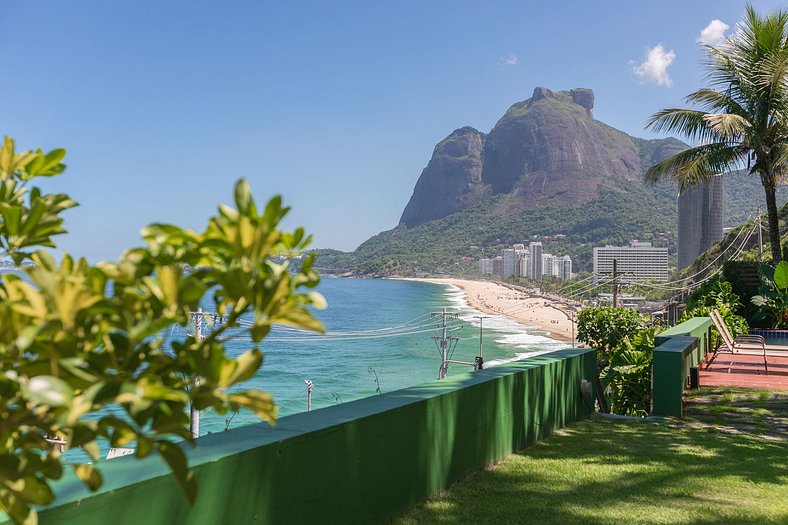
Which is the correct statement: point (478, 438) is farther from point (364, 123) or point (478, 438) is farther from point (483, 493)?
point (364, 123)

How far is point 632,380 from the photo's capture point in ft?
29.7

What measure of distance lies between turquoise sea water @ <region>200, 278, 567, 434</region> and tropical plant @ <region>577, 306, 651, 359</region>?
1674 cm

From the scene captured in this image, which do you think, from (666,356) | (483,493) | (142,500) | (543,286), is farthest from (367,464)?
(543,286)

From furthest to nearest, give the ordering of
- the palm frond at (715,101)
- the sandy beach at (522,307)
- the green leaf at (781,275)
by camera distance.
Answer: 1. the sandy beach at (522,307)
2. the palm frond at (715,101)
3. the green leaf at (781,275)

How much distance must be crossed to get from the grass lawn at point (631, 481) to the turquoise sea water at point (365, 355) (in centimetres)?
2551

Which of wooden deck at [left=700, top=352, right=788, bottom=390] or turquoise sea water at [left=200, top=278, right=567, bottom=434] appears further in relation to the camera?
turquoise sea water at [left=200, top=278, right=567, bottom=434]

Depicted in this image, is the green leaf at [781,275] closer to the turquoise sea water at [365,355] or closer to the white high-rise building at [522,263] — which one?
the turquoise sea water at [365,355]

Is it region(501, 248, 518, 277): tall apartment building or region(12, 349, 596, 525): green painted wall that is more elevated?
region(501, 248, 518, 277): tall apartment building

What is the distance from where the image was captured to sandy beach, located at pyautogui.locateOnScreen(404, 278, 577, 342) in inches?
2914

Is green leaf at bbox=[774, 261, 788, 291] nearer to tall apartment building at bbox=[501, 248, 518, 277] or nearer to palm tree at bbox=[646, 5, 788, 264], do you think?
palm tree at bbox=[646, 5, 788, 264]

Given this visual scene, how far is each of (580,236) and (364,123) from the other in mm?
58738

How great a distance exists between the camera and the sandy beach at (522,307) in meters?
74.0

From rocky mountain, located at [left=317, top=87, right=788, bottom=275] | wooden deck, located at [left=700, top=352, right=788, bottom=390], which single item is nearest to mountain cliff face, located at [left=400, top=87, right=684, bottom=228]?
rocky mountain, located at [left=317, top=87, right=788, bottom=275]

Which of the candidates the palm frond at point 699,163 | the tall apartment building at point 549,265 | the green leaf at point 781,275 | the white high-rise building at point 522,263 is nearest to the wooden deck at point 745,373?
the green leaf at point 781,275
